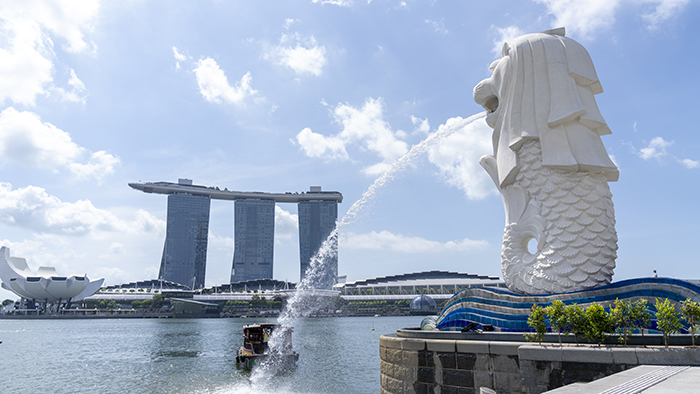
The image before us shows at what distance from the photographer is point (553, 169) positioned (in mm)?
19641

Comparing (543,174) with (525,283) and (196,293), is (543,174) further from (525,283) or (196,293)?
(196,293)

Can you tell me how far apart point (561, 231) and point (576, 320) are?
937 centimetres

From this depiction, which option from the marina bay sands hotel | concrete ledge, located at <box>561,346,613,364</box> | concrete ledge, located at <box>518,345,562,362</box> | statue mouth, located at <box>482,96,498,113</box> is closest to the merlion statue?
statue mouth, located at <box>482,96,498,113</box>

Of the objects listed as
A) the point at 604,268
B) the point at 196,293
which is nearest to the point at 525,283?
the point at 604,268

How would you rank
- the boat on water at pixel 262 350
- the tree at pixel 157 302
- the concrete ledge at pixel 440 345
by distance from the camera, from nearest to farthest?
the concrete ledge at pixel 440 345 → the boat on water at pixel 262 350 → the tree at pixel 157 302

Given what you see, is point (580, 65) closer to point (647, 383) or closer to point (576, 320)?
point (576, 320)

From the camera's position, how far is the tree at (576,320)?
10219 millimetres

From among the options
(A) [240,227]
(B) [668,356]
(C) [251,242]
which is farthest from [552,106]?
(A) [240,227]

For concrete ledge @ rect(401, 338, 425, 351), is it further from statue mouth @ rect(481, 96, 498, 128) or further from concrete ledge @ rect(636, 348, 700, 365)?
statue mouth @ rect(481, 96, 498, 128)

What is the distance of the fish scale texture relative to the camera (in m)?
18.3

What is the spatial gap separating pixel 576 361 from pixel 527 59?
15.4 m

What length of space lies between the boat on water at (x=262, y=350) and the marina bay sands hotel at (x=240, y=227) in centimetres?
12818

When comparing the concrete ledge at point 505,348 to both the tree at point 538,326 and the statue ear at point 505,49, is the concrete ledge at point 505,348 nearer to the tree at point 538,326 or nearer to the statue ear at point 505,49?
the tree at point 538,326

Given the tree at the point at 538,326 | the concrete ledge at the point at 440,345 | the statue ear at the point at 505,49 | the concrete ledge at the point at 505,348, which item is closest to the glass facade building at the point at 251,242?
the statue ear at the point at 505,49
